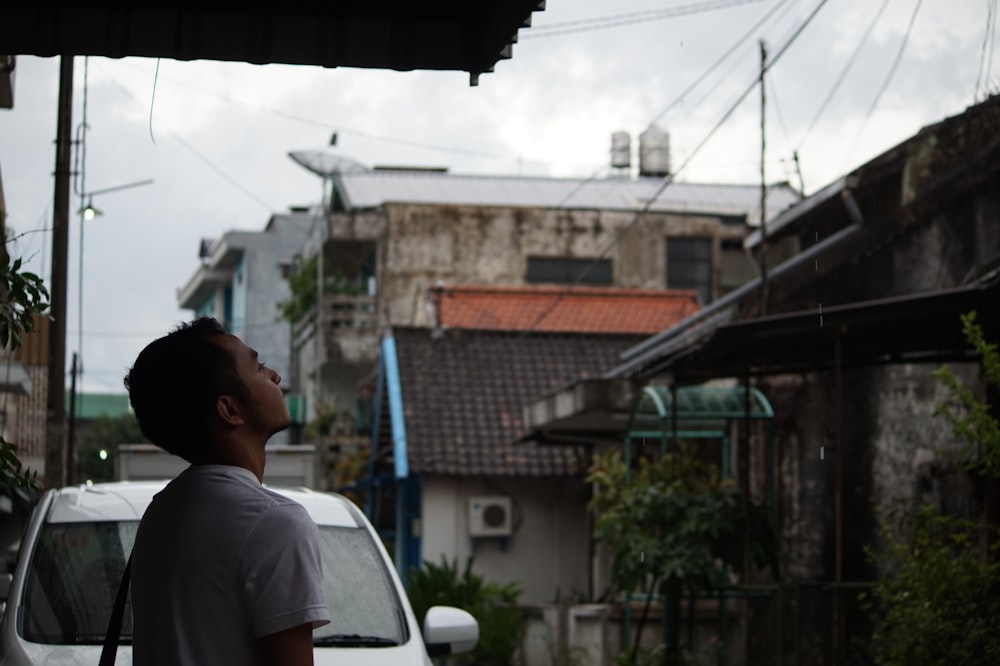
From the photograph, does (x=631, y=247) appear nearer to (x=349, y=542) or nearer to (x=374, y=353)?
(x=374, y=353)

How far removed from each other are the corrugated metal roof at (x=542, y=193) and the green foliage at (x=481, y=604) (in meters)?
19.0

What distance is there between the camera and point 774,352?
1199 centimetres

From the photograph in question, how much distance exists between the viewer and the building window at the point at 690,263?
122 feet

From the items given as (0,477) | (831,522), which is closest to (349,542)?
(0,477)

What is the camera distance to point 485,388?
80.7ft

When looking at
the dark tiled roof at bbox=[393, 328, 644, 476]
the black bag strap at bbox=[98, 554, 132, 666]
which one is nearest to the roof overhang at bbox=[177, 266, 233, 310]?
the dark tiled roof at bbox=[393, 328, 644, 476]

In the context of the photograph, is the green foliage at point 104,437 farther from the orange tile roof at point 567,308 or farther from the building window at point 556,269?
the orange tile roof at point 567,308

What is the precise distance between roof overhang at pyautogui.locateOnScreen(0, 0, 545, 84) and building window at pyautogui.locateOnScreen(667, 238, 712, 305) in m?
31.0

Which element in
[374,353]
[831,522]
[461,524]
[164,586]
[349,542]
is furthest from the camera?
[374,353]

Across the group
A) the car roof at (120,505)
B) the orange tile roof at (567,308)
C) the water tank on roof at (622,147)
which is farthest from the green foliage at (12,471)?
the water tank on roof at (622,147)

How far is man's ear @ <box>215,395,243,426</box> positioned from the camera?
3227mm

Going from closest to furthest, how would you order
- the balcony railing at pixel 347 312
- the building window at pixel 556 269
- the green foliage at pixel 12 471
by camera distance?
the green foliage at pixel 12 471 < the balcony railing at pixel 347 312 < the building window at pixel 556 269

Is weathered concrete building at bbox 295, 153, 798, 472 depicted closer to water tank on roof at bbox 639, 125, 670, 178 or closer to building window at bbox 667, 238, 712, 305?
building window at bbox 667, 238, 712, 305

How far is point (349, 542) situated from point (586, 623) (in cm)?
1028
